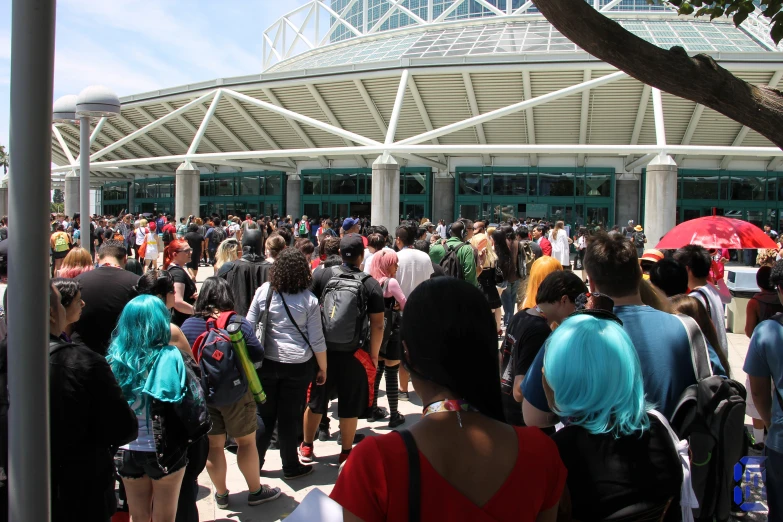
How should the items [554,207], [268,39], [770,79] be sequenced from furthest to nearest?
1. [268,39]
2. [554,207]
3. [770,79]

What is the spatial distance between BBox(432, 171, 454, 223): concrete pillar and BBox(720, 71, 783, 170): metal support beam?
1235 centimetres

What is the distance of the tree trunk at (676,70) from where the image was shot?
13.2 ft

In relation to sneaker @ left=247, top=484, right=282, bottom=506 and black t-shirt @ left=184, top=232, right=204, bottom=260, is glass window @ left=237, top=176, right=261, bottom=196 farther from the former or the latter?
sneaker @ left=247, top=484, right=282, bottom=506

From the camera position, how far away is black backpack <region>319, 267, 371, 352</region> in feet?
17.2

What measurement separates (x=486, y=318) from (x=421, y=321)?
0.20m

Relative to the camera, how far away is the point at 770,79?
19844 mm

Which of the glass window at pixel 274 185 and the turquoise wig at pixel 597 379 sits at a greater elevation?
the glass window at pixel 274 185

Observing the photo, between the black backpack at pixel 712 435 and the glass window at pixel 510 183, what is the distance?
26.6m

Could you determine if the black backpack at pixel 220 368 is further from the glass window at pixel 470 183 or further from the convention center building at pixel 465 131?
the glass window at pixel 470 183

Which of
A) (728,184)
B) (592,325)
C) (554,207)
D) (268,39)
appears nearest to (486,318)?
(592,325)

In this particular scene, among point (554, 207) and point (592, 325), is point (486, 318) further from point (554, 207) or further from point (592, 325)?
point (554, 207)

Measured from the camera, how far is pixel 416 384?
70.1 inches

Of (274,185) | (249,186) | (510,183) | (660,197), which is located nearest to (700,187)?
(510,183)

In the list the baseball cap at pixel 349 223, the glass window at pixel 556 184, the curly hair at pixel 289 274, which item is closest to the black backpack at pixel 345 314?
the curly hair at pixel 289 274
